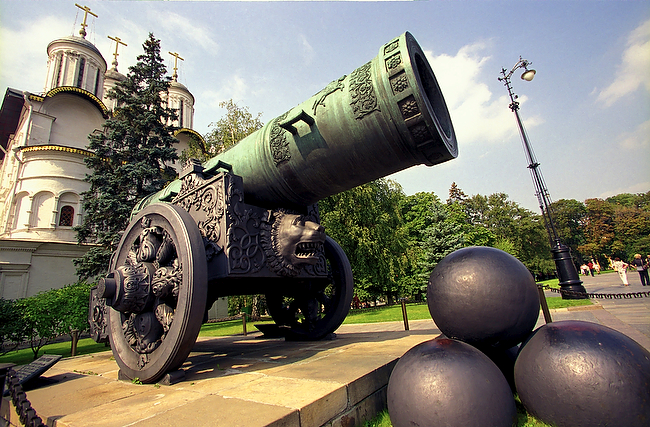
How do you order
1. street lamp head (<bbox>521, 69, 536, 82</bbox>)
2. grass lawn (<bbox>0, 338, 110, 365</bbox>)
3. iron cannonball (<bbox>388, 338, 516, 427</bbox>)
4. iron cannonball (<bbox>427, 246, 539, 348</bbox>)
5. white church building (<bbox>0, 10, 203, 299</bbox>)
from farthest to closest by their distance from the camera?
1. white church building (<bbox>0, 10, 203, 299</bbox>)
2. street lamp head (<bbox>521, 69, 536, 82</bbox>)
3. grass lawn (<bbox>0, 338, 110, 365</bbox>)
4. iron cannonball (<bbox>427, 246, 539, 348</bbox>)
5. iron cannonball (<bbox>388, 338, 516, 427</bbox>)

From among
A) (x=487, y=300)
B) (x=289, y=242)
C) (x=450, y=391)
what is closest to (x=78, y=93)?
(x=289, y=242)

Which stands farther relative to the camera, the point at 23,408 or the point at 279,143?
the point at 279,143

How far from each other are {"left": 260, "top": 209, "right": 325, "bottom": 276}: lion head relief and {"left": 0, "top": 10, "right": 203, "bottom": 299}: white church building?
14627mm

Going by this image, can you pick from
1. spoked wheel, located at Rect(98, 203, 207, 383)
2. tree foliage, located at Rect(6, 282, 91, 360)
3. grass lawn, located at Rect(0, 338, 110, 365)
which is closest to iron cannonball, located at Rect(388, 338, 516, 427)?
spoked wheel, located at Rect(98, 203, 207, 383)

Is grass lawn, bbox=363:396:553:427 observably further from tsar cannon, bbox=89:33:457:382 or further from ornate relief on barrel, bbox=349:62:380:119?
ornate relief on barrel, bbox=349:62:380:119

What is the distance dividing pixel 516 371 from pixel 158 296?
306 cm

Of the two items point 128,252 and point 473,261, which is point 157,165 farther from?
point 473,261

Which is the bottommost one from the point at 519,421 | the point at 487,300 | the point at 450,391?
the point at 519,421

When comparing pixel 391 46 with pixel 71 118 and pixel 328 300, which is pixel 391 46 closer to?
pixel 328 300

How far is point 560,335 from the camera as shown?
2.07 meters

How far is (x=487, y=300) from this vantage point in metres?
2.42

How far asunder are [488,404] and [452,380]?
0.72 feet

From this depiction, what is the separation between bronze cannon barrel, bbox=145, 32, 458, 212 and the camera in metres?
2.78

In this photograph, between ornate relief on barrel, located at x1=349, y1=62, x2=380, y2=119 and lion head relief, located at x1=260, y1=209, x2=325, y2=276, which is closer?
ornate relief on barrel, located at x1=349, y1=62, x2=380, y2=119
